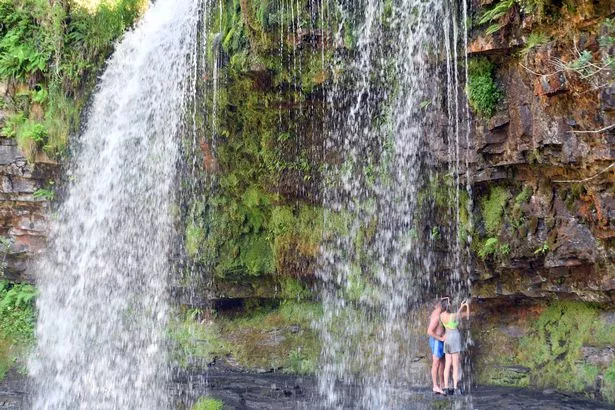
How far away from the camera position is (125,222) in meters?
11.7

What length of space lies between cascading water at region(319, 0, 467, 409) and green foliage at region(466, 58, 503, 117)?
28 centimetres

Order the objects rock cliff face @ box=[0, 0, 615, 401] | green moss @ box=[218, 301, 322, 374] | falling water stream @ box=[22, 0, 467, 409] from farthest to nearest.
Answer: green moss @ box=[218, 301, 322, 374] → falling water stream @ box=[22, 0, 467, 409] → rock cliff face @ box=[0, 0, 615, 401]

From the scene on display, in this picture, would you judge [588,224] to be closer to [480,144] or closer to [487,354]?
[480,144]

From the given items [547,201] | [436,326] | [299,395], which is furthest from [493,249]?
[299,395]

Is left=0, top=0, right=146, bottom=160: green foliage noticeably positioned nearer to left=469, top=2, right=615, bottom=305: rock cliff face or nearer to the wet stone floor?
the wet stone floor

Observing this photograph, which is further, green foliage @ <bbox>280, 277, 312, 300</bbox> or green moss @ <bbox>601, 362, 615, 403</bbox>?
green foliage @ <bbox>280, 277, 312, 300</bbox>

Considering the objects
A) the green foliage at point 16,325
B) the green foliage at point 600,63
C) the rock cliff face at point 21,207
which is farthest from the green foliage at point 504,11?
the green foliage at point 16,325

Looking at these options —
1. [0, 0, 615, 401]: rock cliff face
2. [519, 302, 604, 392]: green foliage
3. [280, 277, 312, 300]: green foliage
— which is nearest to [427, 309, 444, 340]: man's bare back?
[0, 0, 615, 401]: rock cliff face

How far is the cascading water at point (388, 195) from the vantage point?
9.29 m

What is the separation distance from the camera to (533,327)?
9.38m

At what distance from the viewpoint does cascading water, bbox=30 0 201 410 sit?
11391 mm

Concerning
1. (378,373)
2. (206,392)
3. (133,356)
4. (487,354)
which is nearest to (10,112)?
(133,356)

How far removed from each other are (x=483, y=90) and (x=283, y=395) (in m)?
5.68

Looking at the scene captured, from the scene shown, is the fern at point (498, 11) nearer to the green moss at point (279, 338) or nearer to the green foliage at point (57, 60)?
the green moss at point (279, 338)
